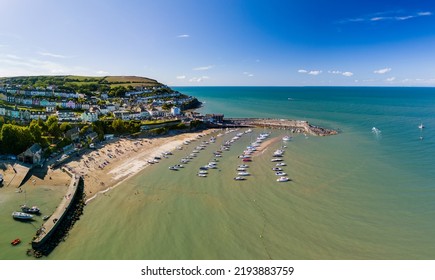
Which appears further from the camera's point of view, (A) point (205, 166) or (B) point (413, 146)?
(B) point (413, 146)

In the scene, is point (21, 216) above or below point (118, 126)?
below

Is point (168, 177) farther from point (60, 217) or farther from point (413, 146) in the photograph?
point (413, 146)

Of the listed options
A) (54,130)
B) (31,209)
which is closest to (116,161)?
(54,130)

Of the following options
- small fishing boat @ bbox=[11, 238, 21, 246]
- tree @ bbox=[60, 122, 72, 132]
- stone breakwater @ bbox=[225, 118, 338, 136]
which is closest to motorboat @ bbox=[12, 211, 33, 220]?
small fishing boat @ bbox=[11, 238, 21, 246]

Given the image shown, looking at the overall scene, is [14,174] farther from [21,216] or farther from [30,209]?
[21,216]

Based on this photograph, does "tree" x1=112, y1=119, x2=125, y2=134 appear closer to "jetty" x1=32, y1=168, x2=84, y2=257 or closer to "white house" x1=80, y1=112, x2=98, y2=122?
"white house" x1=80, y1=112, x2=98, y2=122

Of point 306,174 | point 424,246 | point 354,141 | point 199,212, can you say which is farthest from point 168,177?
point 354,141

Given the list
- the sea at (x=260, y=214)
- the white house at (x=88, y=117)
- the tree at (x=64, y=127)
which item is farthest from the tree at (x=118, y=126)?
the sea at (x=260, y=214)
